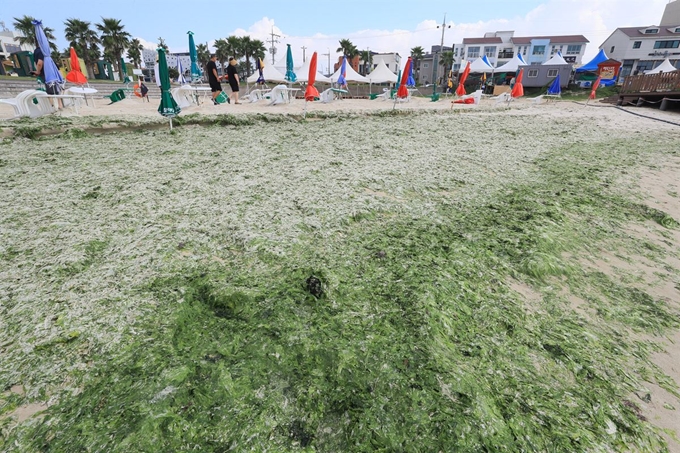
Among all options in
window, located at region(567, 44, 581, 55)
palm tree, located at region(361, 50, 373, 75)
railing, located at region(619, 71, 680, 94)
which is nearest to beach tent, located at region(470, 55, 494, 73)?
railing, located at region(619, 71, 680, 94)

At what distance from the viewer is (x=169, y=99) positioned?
700 centimetres

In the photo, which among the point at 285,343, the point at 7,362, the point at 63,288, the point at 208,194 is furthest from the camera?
the point at 208,194

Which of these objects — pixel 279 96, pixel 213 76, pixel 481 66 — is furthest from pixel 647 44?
pixel 213 76

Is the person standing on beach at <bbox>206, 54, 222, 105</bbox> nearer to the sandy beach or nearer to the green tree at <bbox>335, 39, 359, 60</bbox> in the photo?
the sandy beach

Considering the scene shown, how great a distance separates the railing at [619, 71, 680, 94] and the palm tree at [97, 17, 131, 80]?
54.6 m

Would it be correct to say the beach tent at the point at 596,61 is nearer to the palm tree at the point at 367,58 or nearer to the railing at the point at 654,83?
the railing at the point at 654,83

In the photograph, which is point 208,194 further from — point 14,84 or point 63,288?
point 14,84

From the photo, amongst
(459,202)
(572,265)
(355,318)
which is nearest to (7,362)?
(355,318)

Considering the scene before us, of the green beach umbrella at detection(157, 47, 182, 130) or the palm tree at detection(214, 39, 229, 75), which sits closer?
the green beach umbrella at detection(157, 47, 182, 130)

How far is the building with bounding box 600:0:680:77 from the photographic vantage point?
46.7 meters

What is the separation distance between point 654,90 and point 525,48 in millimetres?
50388

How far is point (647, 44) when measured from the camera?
1889 inches

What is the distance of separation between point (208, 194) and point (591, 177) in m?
5.68

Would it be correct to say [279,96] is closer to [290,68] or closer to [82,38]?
[290,68]
